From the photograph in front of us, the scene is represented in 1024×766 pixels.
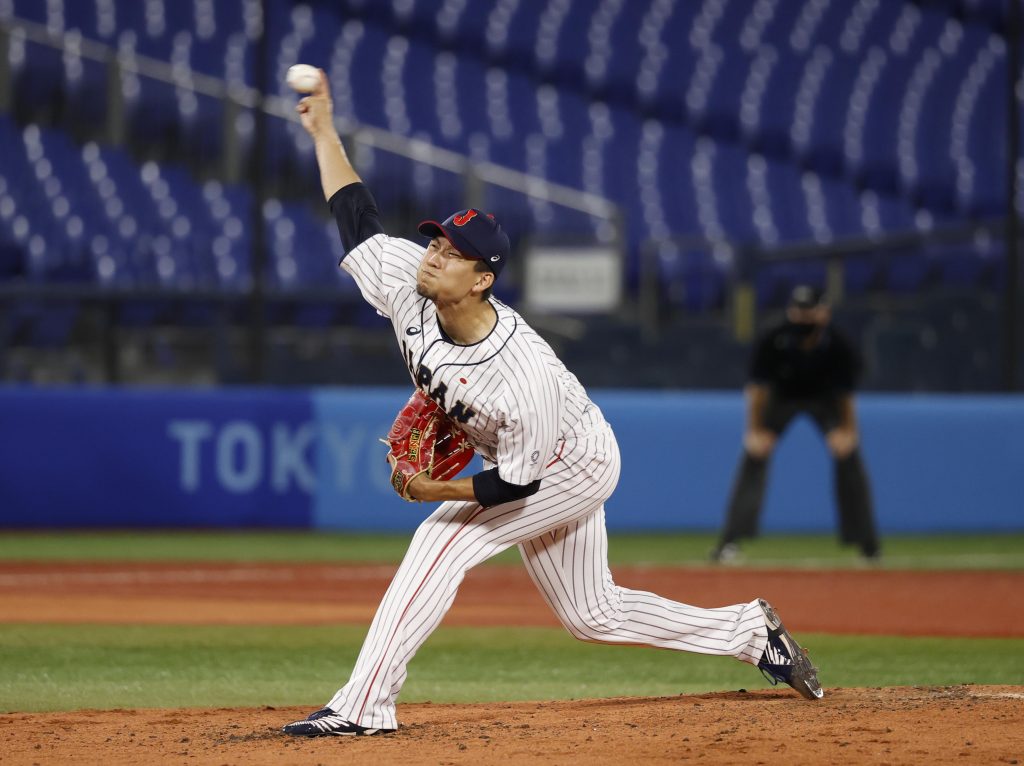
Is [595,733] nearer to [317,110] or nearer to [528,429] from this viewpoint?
[528,429]

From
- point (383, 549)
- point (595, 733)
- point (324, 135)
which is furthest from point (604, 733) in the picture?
point (383, 549)

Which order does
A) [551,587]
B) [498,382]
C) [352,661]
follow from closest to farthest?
[498,382] < [551,587] < [352,661]

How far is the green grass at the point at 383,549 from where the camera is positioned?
11.0 meters

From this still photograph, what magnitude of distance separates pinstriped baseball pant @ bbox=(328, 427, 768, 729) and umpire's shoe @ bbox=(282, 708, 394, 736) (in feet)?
0.07

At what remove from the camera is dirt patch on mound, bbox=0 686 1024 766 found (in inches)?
168

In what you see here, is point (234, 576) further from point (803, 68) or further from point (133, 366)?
point (803, 68)

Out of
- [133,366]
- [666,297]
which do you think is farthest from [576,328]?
[133,366]

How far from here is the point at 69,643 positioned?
7203mm

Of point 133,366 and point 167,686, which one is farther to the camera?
point 133,366

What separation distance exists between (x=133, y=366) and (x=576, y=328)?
428 cm

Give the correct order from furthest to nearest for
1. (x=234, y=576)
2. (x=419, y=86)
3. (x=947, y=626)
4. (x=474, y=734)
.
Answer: (x=419, y=86), (x=234, y=576), (x=947, y=626), (x=474, y=734)

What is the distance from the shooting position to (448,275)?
176 inches

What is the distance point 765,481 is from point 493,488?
644 cm

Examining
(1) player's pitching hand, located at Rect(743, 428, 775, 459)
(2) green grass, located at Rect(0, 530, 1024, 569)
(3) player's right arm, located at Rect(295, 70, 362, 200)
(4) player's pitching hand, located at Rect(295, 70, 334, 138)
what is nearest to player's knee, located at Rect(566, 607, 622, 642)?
(3) player's right arm, located at Rect(295, 70, 362, 200)
